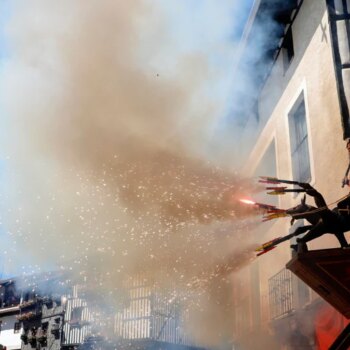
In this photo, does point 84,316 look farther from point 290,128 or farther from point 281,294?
point 290,128

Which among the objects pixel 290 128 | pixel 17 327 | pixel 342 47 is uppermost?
pixel 290 128

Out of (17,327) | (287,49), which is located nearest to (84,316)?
(17,327)

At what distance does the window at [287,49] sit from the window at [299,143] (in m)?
1.08

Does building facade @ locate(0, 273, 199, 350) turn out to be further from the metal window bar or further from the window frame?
the window frame

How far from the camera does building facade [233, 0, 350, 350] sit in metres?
7.14

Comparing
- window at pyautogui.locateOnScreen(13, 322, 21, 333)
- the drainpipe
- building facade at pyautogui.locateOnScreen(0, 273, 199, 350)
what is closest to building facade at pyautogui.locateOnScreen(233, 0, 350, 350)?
the drainpipe

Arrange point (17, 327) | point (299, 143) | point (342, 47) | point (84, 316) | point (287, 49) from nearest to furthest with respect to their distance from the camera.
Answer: point (342, 47), point (299, 143), point (287, 49), point (84, 316), point (17, 327)

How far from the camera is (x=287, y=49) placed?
1014 centimetres

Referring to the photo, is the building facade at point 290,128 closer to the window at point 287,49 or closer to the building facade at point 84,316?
the window at point 287,49

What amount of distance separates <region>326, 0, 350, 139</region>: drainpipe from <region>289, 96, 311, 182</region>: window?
6.86ft

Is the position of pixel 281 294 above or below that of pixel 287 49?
below

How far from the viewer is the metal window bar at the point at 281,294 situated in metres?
8.89

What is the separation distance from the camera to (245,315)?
1276cm

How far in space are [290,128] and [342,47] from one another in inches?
109
